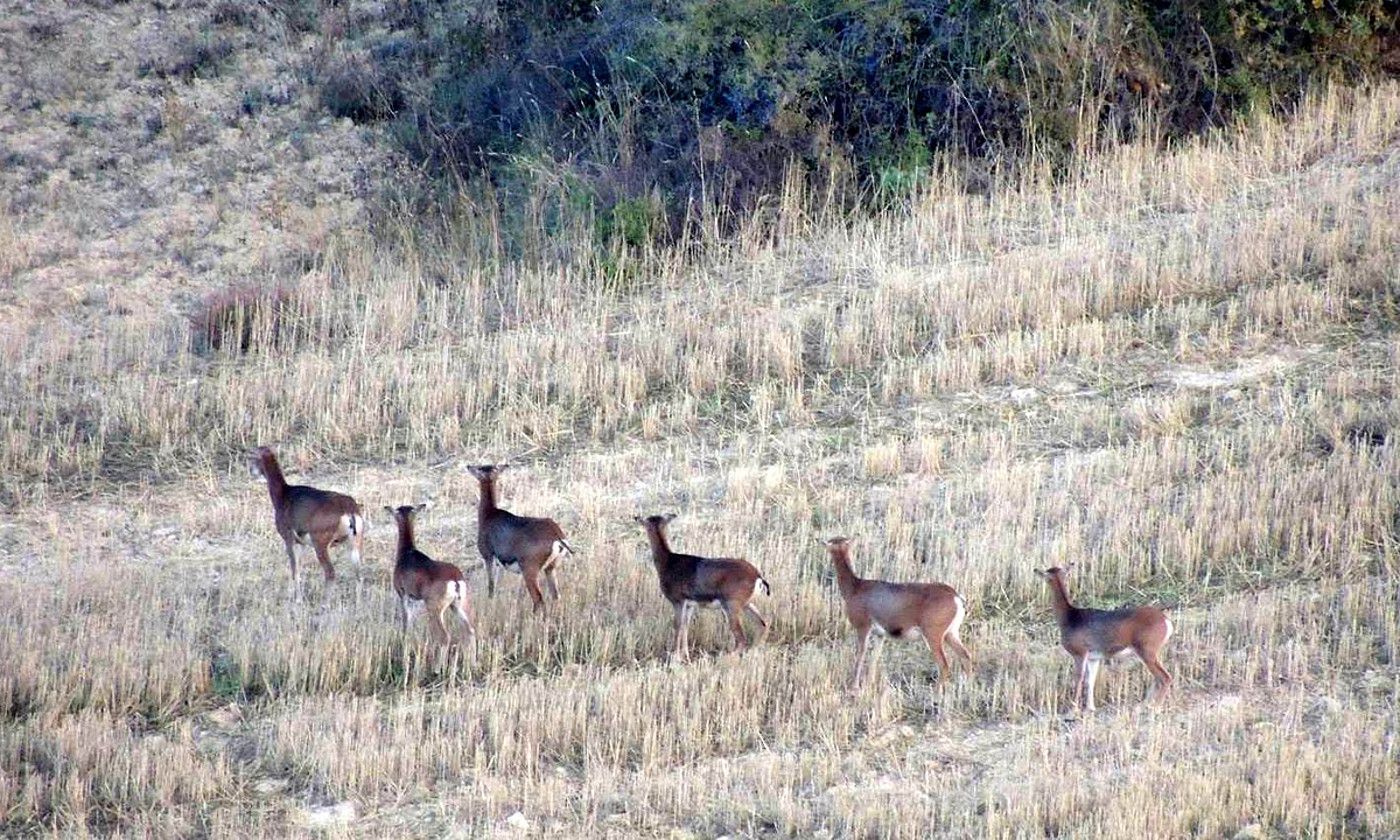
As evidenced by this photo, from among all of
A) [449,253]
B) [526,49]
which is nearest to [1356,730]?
[449,253]

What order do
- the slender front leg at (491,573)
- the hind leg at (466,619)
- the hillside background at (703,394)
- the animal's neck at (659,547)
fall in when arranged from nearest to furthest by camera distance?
1. the hillside background at (703,394)
2. the hind leg at (466,619)
3. the animal's neck at (659,547)
4. the slender front leg at (491,573)

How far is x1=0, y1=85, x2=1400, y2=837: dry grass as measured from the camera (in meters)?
10.2

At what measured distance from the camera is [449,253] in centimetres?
1997

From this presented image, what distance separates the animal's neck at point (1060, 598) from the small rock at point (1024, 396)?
16.1 feet

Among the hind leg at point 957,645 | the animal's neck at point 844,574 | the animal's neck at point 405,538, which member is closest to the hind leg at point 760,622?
the animal's neck at point 844,574

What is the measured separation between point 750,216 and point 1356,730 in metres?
10.7

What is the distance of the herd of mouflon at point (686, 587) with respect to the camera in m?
11.1

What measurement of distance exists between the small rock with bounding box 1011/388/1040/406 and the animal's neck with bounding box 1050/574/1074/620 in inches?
193

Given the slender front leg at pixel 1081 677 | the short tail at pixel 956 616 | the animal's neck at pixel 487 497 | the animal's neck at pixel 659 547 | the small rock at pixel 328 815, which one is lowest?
the small rock at pixel 328 815

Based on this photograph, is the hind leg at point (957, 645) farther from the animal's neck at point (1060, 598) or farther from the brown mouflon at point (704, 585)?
the brown mouflon at point (704, 585)

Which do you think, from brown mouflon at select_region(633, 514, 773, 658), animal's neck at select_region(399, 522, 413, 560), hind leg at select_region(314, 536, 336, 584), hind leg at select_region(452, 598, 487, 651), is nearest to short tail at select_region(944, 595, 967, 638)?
brown mouflon at select_region(633, 514, 773, 658)

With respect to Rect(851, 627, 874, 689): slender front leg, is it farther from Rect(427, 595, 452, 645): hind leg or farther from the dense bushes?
the dense bushes

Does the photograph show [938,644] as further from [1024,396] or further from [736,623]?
[1024,396]

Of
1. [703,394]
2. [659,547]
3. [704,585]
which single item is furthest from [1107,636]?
[703,394]
